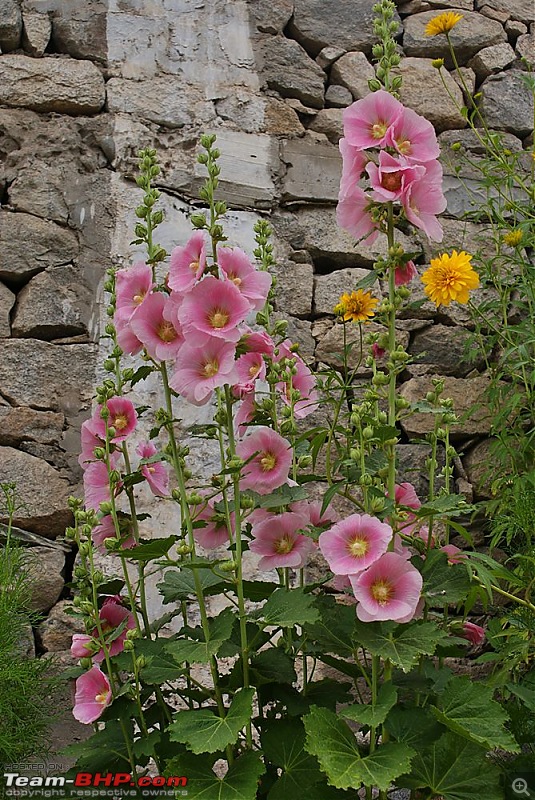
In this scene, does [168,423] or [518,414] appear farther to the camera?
[518,414]

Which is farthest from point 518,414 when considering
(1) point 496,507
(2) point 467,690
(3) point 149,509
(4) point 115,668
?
(4) point 115,668

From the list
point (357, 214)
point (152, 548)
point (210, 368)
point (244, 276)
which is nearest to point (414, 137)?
point (357, 214)

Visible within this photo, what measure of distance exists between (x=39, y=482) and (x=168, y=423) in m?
1.01

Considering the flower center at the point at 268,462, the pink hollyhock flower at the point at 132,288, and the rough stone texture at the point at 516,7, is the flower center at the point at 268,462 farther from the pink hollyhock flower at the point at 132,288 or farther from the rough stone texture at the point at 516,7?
the rough stone texture at the point at 516,7

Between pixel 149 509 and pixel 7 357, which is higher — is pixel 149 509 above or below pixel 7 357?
below

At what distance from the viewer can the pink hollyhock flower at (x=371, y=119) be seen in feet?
4.64

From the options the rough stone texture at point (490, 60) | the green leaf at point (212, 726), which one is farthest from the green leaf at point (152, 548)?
the rough stone texture at point (490, 60)

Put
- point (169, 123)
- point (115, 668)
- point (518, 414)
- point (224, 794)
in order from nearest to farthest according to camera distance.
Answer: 1. point (224, 794)
2. point (115, 668)
3. point (518, 414)
4. point (169, 123)

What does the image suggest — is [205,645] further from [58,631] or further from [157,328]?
[58,631]

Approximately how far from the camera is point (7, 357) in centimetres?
233

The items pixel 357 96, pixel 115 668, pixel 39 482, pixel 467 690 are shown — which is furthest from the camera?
pixel 357 96

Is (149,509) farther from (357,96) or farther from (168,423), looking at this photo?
(357,96)

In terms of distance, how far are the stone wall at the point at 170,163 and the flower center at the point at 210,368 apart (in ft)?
3.51

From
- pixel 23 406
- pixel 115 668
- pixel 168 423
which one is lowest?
pixel 23 406
